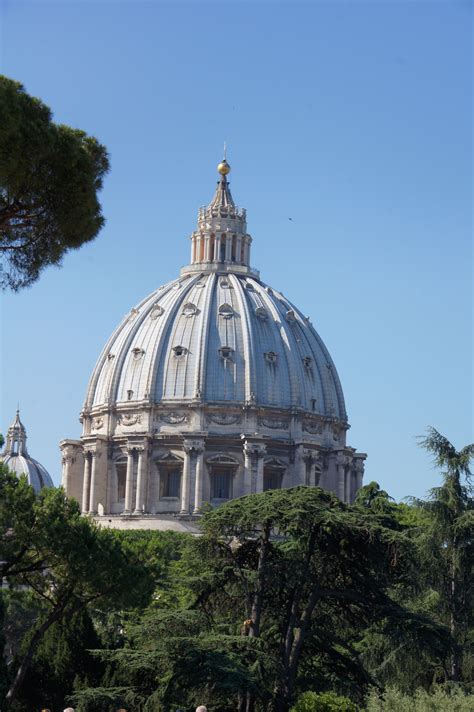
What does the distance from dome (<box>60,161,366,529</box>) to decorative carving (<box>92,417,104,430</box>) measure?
0.11 meters

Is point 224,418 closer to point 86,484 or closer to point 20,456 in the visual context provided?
point 86,484

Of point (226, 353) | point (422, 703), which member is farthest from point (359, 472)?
point (422, 703)

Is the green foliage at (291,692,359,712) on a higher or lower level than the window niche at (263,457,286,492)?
lower

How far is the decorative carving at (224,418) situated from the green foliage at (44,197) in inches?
2760

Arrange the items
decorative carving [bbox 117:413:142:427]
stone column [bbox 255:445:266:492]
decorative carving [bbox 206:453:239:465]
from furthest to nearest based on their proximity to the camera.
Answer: decorative carving [bbox 117:413:142:427] < decorative carving [bbox 206:453:239:465] < stone column [bbox 255:445:266:492]

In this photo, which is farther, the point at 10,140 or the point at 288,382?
the point at 288,382

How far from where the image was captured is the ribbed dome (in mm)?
98625

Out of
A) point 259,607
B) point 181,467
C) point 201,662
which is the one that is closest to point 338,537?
point 259,607

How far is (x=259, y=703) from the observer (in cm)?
3191

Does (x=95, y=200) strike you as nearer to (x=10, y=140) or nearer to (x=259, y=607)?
(x=10, y=140)

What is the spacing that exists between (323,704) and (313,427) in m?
69.8

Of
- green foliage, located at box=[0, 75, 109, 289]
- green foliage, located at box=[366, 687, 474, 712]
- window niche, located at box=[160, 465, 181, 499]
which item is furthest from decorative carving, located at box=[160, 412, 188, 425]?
green foliage, located at box=[0, 75, 109, 289]

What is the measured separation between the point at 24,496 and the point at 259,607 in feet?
18.6

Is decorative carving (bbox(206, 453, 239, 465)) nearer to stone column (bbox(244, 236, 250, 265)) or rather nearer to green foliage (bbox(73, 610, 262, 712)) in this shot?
stone column (bbox(244, 236, 250, 265))
